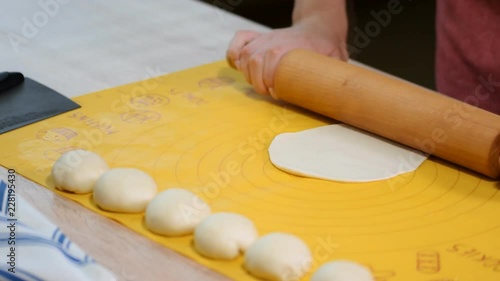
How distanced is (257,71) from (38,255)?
0.67m

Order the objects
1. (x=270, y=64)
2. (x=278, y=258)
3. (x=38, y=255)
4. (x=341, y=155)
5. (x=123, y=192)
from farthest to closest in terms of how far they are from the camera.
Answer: (x=270, y=64) → (x=341, y=155) → (x=123, y=192) → (x=278, y=258) → (x=38, y=255)

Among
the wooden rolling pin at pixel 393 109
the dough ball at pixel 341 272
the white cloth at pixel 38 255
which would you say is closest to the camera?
the white cloth at pixel 38 255

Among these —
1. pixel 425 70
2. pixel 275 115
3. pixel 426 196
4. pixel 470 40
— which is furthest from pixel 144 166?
pixel 425 70

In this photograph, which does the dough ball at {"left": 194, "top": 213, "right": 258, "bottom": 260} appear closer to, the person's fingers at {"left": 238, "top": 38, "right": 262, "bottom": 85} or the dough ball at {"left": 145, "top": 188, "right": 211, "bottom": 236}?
the dough ball at {"left": 145, "top": 188, "right": 211, "bottom": 236}

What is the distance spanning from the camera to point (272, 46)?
133 centimetres

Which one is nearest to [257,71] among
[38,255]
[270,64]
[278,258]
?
[270,64]

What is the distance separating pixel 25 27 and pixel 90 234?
0.83m

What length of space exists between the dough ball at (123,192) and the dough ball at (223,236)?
104 mm

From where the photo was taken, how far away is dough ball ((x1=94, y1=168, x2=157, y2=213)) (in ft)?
3.15

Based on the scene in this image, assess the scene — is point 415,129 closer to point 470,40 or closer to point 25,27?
point 470,40

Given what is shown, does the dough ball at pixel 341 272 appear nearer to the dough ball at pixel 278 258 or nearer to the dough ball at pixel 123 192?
the dough ball at pixel 278 258

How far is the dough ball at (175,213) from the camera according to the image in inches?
36.0

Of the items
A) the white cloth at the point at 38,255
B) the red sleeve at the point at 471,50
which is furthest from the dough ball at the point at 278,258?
the red sleeve at the point at 471,50

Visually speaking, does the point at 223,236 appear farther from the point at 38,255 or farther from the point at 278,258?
the point at 38,255
